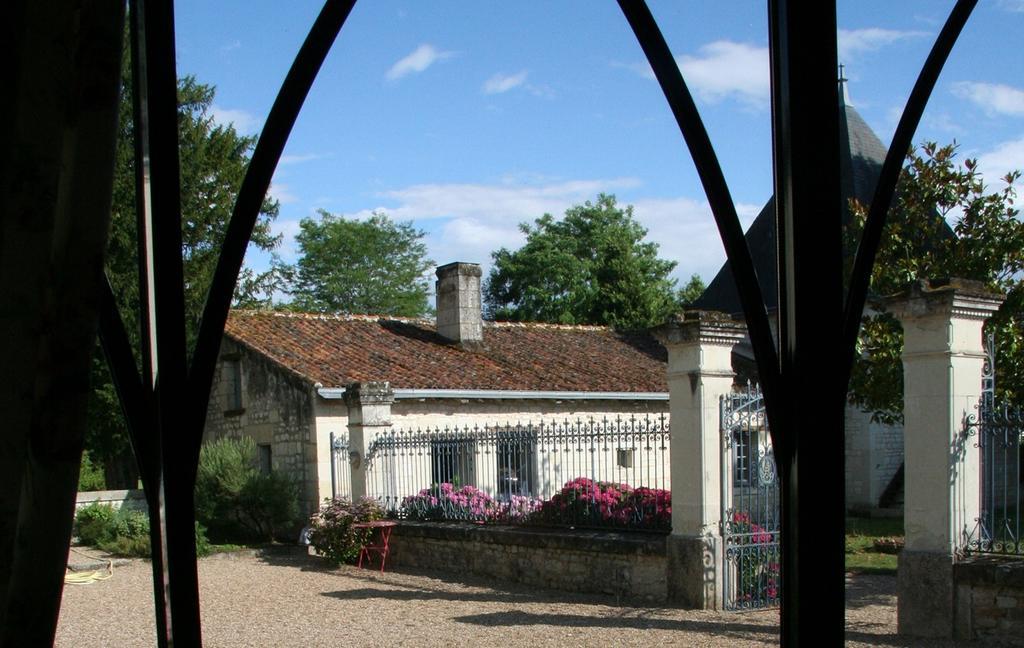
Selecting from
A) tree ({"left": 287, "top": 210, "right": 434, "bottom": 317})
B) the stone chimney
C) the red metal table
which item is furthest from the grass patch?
tree ({"left": 287, "top": 210, "right": 434, "bottom": 317})

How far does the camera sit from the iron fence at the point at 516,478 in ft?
33.8

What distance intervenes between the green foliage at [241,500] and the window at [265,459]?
4.68ft

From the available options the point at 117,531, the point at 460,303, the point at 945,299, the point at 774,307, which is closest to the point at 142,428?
the point at 945,299

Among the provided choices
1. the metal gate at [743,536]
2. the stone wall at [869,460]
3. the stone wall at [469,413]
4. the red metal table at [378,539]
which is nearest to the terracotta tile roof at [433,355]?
the stone wall at [469,413]

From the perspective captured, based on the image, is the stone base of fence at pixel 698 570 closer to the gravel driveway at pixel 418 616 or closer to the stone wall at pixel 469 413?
the gravel driveway at pixel 418 616

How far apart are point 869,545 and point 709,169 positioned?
13.3 meters

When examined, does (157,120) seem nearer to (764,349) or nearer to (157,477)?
(157,477)

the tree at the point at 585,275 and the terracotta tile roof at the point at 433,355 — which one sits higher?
the tree at the point at 585,275

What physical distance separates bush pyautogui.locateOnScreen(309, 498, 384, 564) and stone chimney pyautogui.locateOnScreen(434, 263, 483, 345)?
6.66 metres

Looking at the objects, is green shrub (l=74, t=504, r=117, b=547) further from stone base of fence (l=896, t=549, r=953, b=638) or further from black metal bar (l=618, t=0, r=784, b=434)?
black metal bar (l=618, t=0, r=784, b=434)

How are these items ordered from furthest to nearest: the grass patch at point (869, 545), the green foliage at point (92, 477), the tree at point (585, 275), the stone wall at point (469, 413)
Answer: the tree at point (585, 275)
the green foliage at point (92, 477)
the stone wall at point (469, 413)
the grass patch at point (869, 545)

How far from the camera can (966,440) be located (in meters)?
7.46

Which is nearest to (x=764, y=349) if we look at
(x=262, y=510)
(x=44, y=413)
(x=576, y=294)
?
(x=44, y=413)

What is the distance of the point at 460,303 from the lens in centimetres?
1980
